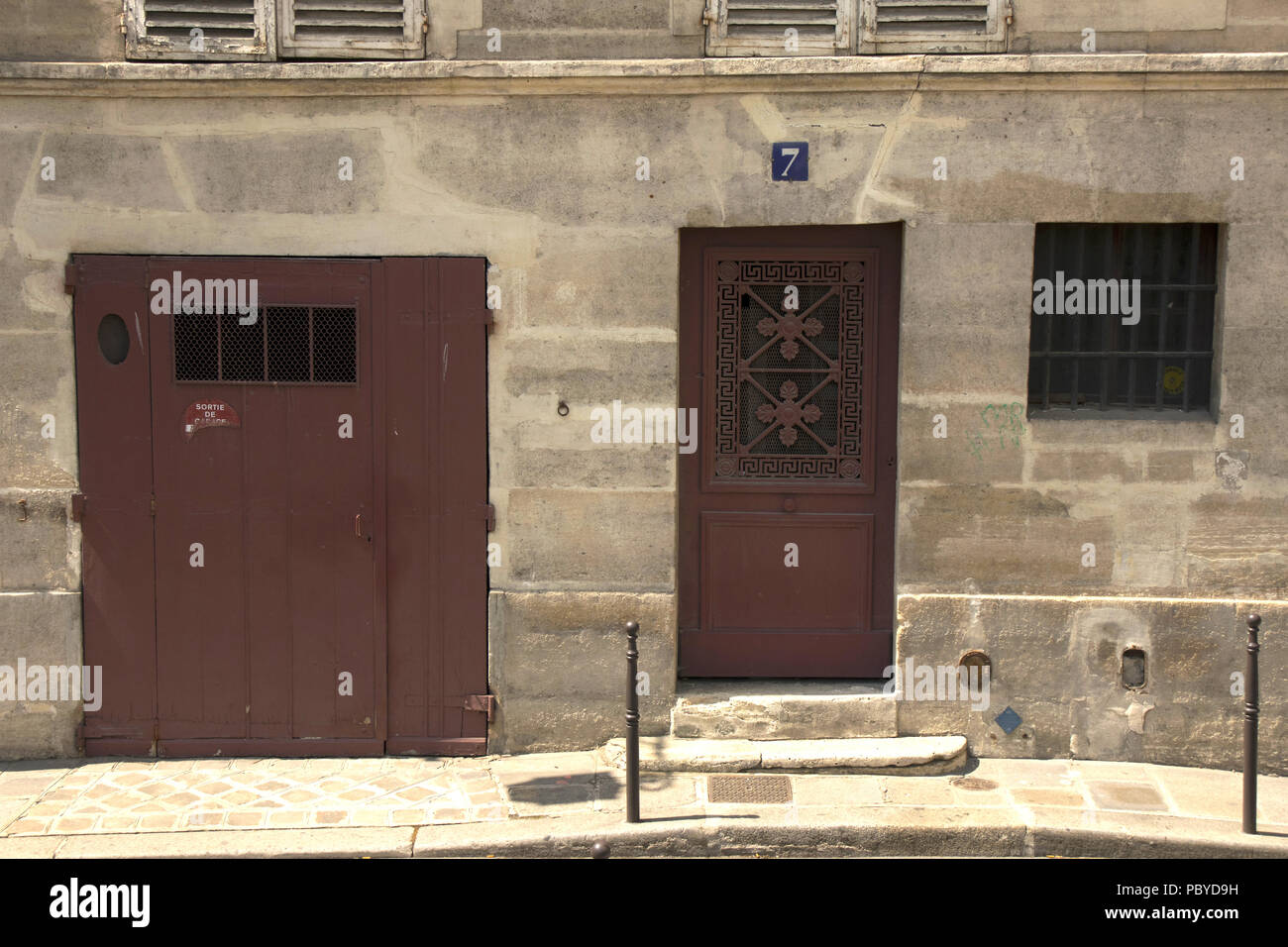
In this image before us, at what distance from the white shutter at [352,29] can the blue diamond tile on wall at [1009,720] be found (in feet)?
16.5

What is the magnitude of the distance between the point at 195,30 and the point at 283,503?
2729 mm

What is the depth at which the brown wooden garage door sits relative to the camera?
6.71m

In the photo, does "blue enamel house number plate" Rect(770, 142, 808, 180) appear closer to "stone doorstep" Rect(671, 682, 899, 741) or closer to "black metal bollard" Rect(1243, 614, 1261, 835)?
"stone doorstep" Rect(671, 682, 899, 741)

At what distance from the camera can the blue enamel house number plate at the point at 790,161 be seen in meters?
6.61

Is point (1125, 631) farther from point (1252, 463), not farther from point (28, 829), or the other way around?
point (28, 829)

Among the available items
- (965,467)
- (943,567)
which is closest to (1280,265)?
(965,467)

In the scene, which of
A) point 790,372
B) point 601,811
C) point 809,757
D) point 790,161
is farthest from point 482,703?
point 790,161

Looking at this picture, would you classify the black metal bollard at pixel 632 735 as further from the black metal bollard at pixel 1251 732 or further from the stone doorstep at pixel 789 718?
the black metal bollard at pixel 1251 732

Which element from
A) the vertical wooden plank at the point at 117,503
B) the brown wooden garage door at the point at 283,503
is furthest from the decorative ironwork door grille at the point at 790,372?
the vertical wooden plank at the point at 117,503

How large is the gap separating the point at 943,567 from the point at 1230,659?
1.69 meters

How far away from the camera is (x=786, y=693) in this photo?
6879 mm

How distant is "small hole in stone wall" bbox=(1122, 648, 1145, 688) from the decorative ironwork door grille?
179 cm

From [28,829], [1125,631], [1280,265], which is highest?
[1280,265]

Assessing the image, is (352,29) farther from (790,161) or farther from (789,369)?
(789,369)
